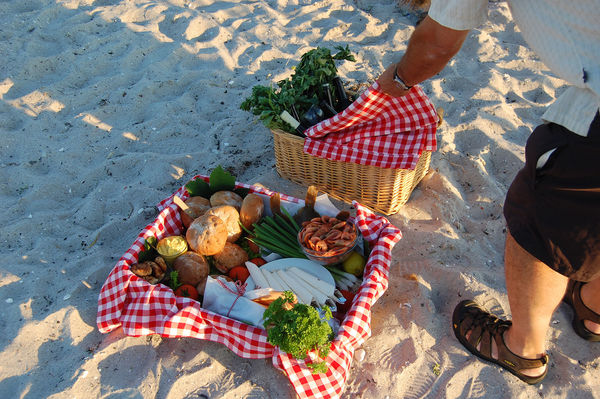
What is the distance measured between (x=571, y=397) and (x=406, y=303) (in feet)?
3.15

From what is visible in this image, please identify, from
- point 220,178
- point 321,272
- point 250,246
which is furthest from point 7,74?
point 321,272

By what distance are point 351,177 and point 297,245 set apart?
2.24 feet

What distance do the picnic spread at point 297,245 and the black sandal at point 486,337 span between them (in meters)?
0.50

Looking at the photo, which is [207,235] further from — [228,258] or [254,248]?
[254,248]

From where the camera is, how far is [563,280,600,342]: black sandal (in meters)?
2.55

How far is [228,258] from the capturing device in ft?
9.68

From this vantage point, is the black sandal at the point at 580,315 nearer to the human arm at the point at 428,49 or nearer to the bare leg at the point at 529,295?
the bare leg at the point at 529,295

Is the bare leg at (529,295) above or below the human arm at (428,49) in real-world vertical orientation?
below

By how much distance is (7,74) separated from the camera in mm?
4633

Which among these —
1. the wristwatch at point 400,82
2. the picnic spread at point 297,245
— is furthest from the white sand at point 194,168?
the wristwatch at point 400,82

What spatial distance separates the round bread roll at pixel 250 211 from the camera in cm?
310

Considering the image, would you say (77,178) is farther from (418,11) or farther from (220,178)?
(418,11)

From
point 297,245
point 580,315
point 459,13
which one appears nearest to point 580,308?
point 580,315

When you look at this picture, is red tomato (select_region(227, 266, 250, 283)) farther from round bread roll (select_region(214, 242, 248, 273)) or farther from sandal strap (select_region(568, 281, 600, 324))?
sandal strap (select_region(568, 281, 600, 324))
